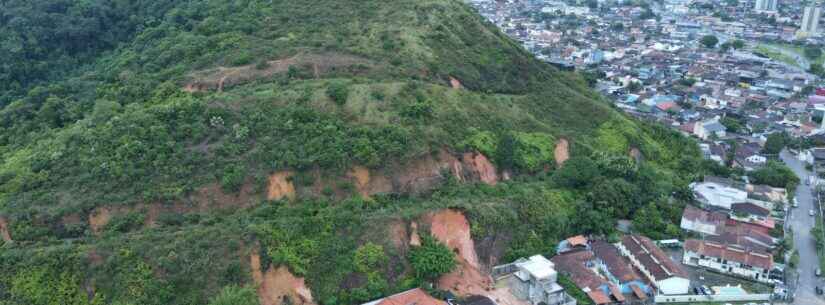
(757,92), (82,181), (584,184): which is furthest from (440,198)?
(757,92)

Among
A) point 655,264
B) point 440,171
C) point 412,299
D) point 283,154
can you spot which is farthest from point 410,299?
point 655,264

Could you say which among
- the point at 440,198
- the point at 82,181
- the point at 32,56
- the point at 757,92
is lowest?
the point at 757,92

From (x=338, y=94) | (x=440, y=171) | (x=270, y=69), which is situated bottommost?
(x=440, y=171)

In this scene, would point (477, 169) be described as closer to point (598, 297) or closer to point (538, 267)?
point (538, 267)

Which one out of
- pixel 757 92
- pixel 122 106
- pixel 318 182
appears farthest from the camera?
pixel 757 92

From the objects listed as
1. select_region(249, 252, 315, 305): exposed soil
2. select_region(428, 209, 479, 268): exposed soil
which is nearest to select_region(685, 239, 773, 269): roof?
select_region(428, 209, 479, 268): exposed soil

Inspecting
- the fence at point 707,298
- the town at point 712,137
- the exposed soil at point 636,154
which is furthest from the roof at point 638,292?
the exposed soil at point 636,154

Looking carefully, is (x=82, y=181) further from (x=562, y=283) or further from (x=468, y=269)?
(x=562, y=283)
